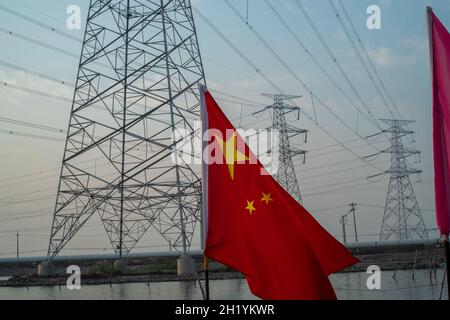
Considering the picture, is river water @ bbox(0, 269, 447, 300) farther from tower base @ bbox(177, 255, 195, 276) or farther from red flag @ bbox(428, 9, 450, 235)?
red flag @ bbox(428, 9, 450, 235)

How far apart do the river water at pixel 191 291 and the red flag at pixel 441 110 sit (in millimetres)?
22147

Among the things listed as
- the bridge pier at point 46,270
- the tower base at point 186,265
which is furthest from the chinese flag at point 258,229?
the bridge pier at point 46,270

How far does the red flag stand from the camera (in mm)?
6414

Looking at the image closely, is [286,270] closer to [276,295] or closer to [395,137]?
[276,295]

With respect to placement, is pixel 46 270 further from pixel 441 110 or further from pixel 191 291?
pixel 441 110

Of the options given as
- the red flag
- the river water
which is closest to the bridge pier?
the river water

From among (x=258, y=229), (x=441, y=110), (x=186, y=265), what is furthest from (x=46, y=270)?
(x=441, y=110)

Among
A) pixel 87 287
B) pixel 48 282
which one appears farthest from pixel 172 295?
pixel 48 282

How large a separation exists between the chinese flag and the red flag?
172 cm

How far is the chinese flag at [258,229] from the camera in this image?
7301mm

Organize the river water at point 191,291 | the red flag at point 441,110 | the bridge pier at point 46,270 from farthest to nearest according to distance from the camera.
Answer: the bridge pier at point 46,270 < the river water at point 191,291 < the red flag at point 441,110

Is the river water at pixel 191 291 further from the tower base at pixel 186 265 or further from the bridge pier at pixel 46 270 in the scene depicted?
the bridge pier at pixel 46 270
